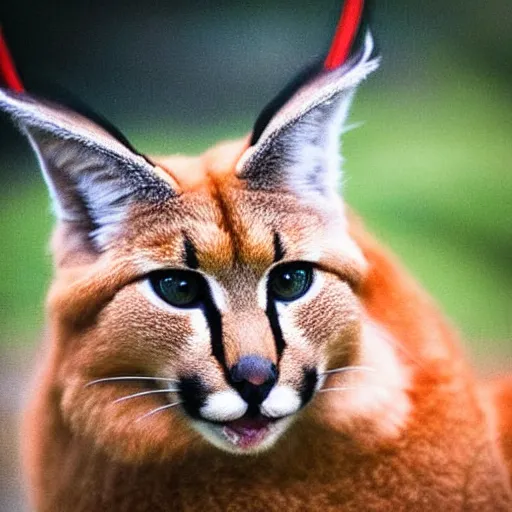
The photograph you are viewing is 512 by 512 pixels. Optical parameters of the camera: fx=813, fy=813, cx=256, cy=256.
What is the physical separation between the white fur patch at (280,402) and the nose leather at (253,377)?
1cm

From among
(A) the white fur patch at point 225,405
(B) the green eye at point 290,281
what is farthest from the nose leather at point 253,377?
(B) the green eye at point 290,281

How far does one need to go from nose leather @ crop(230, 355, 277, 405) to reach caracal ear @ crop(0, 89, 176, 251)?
299 mm

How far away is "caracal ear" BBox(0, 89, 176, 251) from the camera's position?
51.6 inches

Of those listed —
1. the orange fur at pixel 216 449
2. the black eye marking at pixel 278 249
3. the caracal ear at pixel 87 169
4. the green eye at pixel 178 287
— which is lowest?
the orange fur at pixel 216 449

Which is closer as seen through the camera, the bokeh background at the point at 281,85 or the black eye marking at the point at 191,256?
the black eye marking at the point at 191,256

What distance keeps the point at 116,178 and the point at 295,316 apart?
368 mm

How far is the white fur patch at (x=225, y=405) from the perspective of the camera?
127cm

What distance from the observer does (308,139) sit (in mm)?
1355

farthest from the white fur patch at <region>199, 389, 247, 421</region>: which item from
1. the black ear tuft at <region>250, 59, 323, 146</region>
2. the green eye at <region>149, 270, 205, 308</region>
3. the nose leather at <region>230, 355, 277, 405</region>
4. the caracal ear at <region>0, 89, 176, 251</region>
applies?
the black ear tuft at <region>250, 59, 323, 146</region>

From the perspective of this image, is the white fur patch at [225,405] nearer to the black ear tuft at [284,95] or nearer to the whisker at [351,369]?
the whisker at [351,369]

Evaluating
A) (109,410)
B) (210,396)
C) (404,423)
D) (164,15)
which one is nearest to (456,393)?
(404,423)

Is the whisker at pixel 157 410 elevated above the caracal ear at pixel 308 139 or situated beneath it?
situated beneath

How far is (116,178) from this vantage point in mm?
1323

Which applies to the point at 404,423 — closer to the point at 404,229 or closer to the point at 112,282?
the point at 404,229
